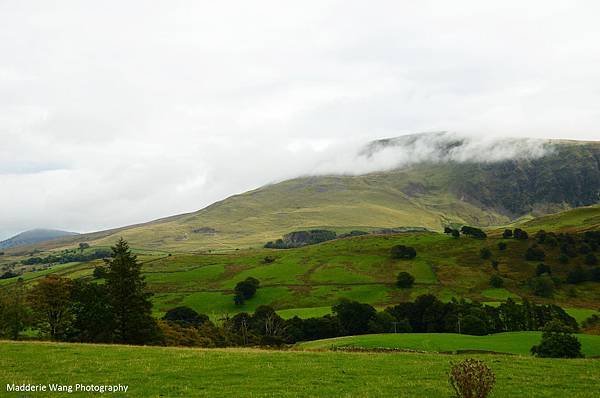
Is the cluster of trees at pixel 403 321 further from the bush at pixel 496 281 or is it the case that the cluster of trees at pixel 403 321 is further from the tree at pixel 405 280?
the tree at pixel 405 280

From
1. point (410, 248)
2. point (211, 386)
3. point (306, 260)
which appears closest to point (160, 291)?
point (306, 260)

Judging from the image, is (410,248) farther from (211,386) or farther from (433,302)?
(211,386)

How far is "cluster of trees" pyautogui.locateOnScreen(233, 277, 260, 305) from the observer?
14962cm

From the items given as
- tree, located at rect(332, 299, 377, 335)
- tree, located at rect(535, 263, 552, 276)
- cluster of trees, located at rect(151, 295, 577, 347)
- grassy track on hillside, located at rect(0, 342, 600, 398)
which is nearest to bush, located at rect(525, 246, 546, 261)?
tree, located at rect(535, 263, 552, 276)

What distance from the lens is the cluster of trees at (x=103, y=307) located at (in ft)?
203

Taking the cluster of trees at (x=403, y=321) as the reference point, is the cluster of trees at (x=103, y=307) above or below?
above

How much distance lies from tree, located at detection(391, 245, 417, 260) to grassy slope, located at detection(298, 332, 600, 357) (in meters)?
105

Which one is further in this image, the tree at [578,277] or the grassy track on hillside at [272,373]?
the tree at [578,277]

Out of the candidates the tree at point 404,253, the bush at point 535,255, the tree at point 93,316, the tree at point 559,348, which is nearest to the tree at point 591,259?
the bush at point 535,255

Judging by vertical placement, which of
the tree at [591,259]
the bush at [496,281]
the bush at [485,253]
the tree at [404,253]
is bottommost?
the bush at [496,281]

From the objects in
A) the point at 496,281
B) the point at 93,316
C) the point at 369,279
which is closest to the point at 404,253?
the point at 369,279

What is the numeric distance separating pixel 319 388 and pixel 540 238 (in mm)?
181154

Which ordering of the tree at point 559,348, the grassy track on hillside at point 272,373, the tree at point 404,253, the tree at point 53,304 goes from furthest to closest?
1. the tree at point 404,253
2. the tree at point 53,304
3. the tree at point 559,348
4. the grassy track on hillside at point 272,373

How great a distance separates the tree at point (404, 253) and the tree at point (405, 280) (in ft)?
88.0
